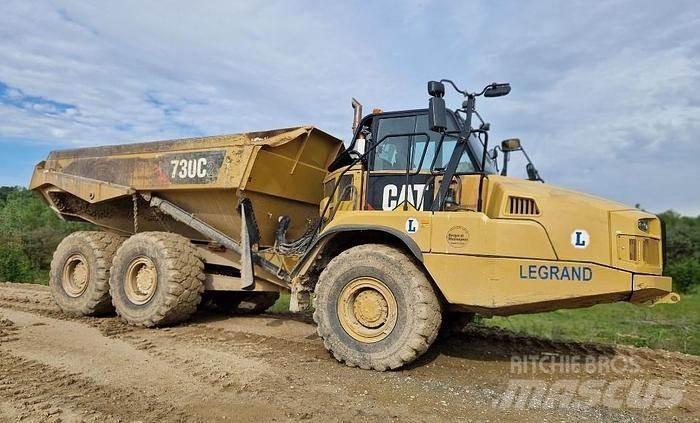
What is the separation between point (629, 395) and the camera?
4.54 m

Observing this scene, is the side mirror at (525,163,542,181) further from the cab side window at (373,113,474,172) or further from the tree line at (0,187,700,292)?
the tree line at (0,187,700,292)

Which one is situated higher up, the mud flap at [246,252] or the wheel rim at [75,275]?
the mud flap at [246,252]

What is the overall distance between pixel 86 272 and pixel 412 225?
214 inches

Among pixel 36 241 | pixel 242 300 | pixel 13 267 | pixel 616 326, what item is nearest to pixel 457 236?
pixel 242 300

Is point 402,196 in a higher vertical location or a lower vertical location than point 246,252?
higher

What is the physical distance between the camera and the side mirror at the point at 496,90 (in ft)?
17.5

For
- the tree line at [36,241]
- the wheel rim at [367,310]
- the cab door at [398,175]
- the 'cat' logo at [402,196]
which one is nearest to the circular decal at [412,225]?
the cab door at [398,175]

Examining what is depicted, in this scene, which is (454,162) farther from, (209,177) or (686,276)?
(686,276)

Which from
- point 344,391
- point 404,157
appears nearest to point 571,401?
point 344,391

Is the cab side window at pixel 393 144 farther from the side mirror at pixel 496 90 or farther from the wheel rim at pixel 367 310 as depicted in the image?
the wheel rim at pixel 367 310

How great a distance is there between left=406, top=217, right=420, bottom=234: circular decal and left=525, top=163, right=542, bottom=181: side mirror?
198cm

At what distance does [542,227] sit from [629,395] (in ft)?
5.18

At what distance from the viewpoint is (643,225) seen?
4.73 m

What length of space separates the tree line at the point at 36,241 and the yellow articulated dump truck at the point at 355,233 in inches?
291
